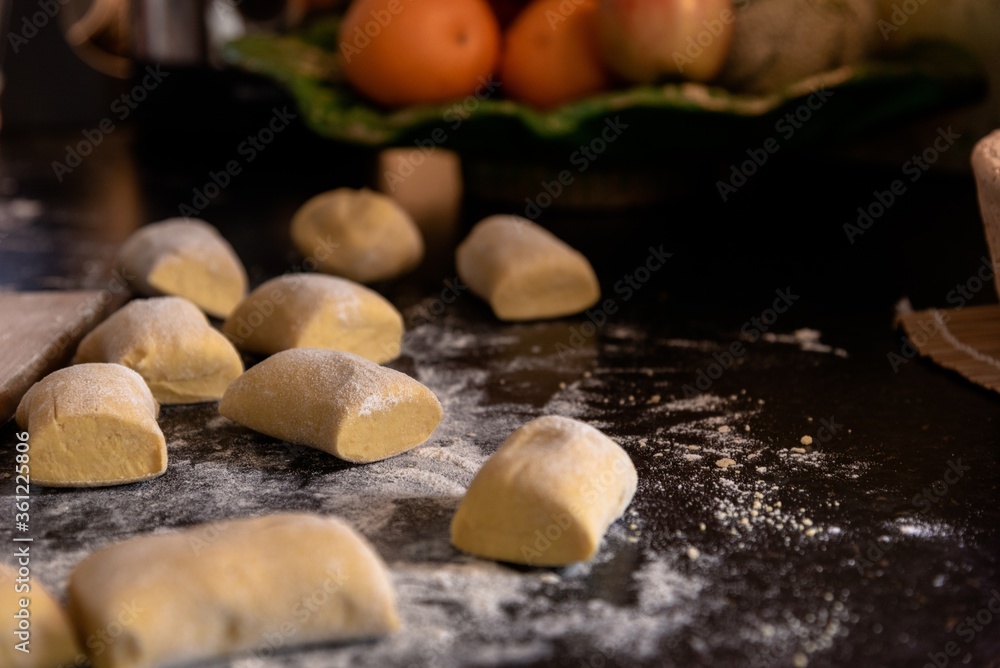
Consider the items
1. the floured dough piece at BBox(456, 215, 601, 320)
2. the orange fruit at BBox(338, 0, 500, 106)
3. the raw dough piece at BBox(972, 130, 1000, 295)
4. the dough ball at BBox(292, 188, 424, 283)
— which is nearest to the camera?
the raw dough piece at BBox(972, 130, 1000, 295)

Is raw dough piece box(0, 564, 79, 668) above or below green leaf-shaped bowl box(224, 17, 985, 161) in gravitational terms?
below

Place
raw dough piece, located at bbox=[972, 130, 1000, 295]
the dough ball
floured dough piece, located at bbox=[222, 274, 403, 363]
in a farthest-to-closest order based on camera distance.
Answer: the dough ball → floured dough piece, located at bbox=[222, 274, 403, 363] → raw dough piece, located at bbox=[972, 130, 1000, 295]

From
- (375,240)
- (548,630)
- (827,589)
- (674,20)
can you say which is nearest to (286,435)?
(548,630)

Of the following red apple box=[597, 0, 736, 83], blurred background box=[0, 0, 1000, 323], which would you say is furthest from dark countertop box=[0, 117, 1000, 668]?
red apple box=[597, 0, 736, 83]

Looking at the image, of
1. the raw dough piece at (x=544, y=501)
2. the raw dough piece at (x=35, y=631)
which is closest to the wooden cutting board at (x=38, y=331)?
the raw dough piece at (x=35, y=631)

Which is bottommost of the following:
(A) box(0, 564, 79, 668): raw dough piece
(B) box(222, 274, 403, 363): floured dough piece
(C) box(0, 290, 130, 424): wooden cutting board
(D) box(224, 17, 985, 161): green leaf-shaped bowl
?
(C) box(0, 290, 130, 424): wooden cutting board

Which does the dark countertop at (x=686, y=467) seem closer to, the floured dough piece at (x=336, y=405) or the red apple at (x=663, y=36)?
the floured dough piece at (x=336, y=405)

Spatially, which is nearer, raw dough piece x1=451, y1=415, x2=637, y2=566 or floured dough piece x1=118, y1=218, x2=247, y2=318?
raw dough piece x1=451, y1=415, x2=637, y2=566

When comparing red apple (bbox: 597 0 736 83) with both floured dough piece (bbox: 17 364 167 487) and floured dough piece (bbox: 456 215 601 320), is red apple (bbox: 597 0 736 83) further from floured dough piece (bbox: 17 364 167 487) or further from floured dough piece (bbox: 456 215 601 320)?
floured dough piece (bbox: 17 364 167 487)
